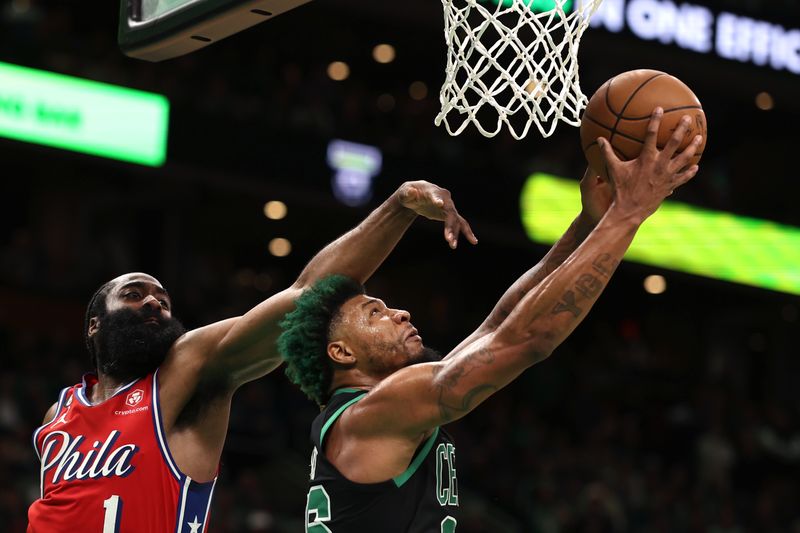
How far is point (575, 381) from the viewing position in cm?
1488

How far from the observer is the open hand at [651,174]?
340 centimetres

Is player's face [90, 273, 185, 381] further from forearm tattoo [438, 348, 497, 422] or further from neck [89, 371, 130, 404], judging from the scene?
forearm tattoo [438, 348, 497, 422]

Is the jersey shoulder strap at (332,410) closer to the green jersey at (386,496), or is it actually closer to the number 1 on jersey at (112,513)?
the green jersey at (386,496)

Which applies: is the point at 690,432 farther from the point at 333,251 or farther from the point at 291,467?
the point at 333,251

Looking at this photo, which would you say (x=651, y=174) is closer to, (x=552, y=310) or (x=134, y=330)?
(x=552, y=310)

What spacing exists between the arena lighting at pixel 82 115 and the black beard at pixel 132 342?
234 inches

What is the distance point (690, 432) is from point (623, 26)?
5.05 meters

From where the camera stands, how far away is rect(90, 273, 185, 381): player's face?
4555mm

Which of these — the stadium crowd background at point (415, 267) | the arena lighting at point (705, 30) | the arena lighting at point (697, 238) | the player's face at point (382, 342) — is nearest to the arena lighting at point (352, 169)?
the stadium crowd background at point (415, 267)

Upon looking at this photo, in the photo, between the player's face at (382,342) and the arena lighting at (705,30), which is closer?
the player's face at (382,342)

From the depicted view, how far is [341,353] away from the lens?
398 centimetres

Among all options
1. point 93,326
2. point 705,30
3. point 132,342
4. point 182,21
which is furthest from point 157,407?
point 705,30

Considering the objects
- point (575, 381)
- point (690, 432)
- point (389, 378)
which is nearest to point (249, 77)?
point (575, 381)

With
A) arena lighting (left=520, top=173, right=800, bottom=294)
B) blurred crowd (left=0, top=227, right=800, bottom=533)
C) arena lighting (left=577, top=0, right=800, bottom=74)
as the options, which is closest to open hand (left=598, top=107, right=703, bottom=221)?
blurred crowd (left=0, top=227, right=800, bottom=533)
